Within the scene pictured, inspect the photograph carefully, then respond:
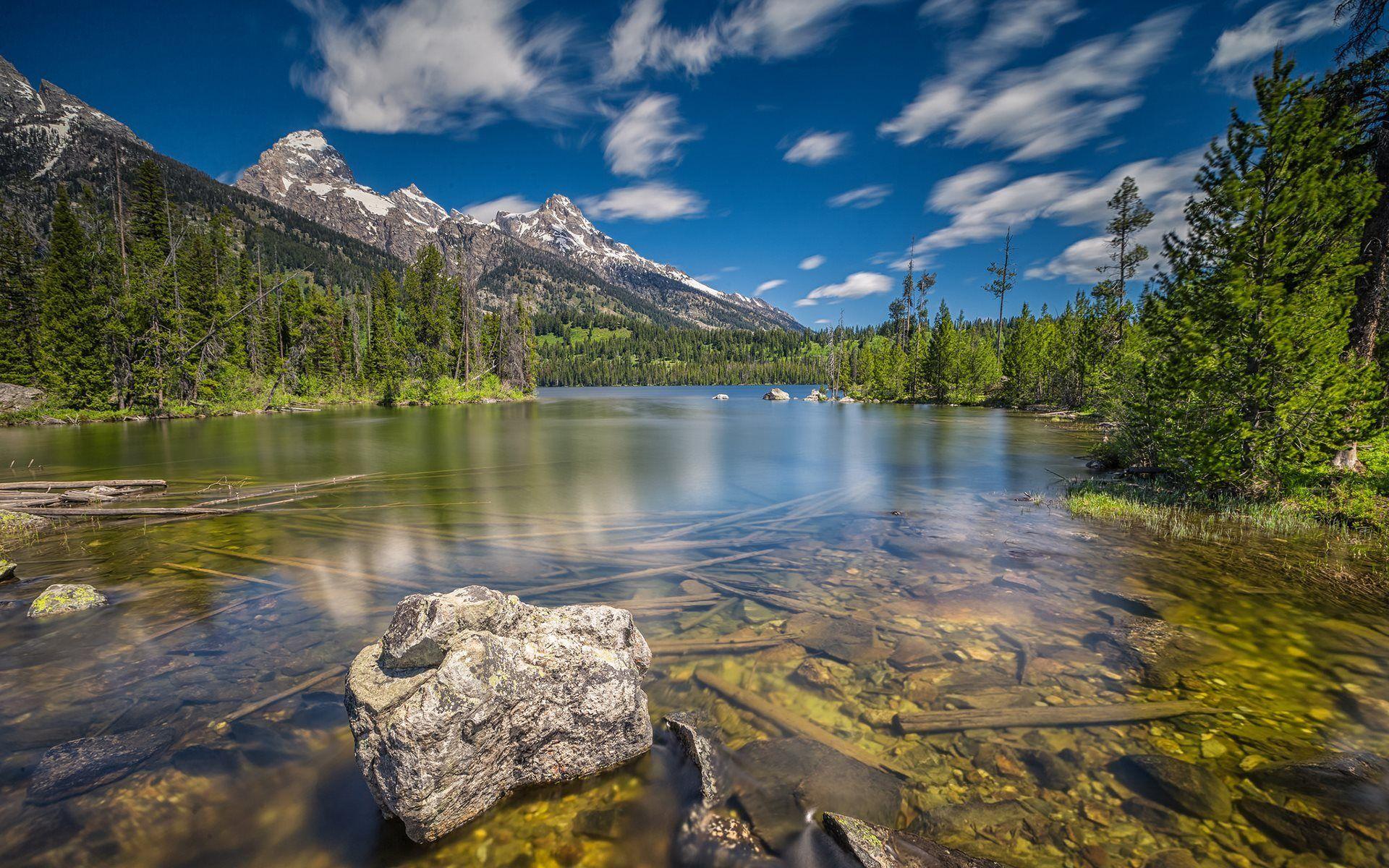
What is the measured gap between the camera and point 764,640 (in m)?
7.71

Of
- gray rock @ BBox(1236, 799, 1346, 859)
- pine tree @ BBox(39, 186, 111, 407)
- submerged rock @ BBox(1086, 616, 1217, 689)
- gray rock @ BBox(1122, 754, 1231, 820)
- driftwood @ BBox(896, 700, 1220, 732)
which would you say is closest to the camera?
gray rock @ BBox(1236, 799, 1346, 859)

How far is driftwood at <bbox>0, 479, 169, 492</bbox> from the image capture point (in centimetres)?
1488

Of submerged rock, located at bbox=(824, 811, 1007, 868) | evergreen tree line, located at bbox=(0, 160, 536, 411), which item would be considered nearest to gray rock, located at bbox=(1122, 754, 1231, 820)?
submerged rock, located at bbox=(824, 811, 1007, 868)

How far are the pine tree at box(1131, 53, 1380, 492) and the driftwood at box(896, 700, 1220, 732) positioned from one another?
482 inches

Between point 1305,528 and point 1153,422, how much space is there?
4.90m

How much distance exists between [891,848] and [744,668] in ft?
10.4

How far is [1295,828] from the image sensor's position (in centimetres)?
432

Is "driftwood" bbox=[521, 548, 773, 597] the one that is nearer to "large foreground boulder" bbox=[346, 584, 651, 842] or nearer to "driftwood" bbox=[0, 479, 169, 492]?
"large foreground boulder" bbox=[346, 584, 651, 842]

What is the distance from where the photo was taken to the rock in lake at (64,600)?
26.6ft

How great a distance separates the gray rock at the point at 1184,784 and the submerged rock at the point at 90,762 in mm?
9946

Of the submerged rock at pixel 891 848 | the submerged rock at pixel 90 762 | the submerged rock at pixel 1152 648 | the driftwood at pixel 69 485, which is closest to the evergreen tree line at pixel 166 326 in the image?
the driftwood at pixel 69 485

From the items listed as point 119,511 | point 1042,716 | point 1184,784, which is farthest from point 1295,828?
point 119,511

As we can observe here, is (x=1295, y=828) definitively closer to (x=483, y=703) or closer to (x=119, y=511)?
(x=483, y=703)

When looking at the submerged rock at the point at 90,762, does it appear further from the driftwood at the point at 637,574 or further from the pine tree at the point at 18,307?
the pine tree at the point at 18,307
